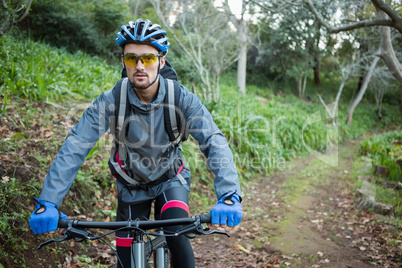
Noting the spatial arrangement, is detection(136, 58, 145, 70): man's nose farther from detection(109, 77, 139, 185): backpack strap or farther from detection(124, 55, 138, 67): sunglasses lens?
detection(109, 77, 139, 185): backpack strap

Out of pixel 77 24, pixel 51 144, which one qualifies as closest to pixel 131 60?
pixel 51 144

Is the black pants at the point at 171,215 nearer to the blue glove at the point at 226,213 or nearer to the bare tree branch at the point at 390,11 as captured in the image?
the blue glove at the point at 226,213

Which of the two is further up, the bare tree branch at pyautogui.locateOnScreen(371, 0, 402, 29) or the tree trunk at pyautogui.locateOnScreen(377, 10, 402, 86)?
the bare tree branch at pyautogui.locateOnScreen(371, 0, 402, 29)

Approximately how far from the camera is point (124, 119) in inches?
105

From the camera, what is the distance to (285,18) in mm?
21641

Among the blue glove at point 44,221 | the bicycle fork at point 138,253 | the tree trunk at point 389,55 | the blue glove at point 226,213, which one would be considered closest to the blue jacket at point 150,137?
the blue glove at point 226,213

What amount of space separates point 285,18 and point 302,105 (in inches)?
233

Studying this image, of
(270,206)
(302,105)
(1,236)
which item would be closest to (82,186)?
(1,236)

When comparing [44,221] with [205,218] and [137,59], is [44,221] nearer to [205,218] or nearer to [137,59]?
[205,218]

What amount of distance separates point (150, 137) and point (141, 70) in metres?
0.55

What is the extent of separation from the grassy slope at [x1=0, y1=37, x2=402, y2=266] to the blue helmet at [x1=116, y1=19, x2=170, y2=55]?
2.36m

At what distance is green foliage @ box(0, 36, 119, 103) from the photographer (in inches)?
250

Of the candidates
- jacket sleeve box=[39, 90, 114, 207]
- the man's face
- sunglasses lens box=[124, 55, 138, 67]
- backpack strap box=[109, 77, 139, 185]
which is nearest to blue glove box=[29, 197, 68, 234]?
jacket sleeve box=[39, 90, 114, 207]

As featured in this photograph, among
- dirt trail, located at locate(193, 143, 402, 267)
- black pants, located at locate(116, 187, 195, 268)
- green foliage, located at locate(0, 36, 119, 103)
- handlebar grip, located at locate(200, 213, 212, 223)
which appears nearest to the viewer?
handlebar grip, located at locate(200, 213, 212, 223)
